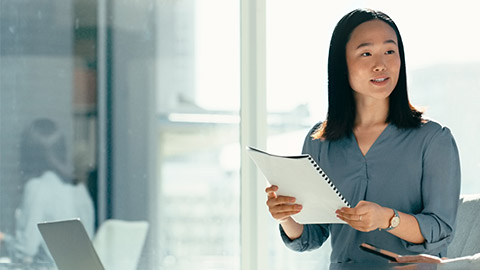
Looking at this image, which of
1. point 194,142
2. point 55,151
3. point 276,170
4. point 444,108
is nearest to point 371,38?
point 276,170

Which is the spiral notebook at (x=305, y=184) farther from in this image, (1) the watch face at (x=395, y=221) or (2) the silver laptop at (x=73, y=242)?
(2) the silver laptop at (x=73, y=242)

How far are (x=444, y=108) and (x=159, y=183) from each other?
5.40ft

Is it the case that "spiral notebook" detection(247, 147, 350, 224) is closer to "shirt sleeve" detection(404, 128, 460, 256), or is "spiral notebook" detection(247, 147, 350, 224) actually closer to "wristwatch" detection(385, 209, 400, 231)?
"wristwatch" detection(385, 209, 400, 231)

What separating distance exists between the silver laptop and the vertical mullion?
83.5 inches

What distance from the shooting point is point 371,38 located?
7.29ft

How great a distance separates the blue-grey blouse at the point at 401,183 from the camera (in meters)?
2.05

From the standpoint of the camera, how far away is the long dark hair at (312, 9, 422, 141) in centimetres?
221

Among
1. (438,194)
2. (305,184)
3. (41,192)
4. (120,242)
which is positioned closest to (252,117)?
(120,242)

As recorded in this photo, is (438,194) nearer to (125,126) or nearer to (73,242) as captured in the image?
(73,242)

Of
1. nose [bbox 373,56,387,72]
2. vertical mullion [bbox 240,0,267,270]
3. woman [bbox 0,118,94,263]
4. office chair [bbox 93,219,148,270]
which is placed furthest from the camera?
vertical mullion [bbox 240,0,267,270]

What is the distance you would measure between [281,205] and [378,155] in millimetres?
400

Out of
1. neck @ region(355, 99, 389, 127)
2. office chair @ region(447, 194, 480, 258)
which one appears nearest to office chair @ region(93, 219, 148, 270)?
neck @ region(355, 99, 389, 127)

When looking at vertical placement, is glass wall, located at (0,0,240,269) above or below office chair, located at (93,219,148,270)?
above

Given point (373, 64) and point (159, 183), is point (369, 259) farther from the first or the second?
point (159, 183)
